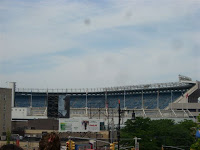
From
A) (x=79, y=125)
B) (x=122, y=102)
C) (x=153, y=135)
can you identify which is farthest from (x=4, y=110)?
(x=122, y=102)

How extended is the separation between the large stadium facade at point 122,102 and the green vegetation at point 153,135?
2878 cm

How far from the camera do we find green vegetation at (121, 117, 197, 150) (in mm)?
77144

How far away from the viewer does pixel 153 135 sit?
270ft

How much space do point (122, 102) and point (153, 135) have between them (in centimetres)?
8795

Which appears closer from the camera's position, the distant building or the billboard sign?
the distant building

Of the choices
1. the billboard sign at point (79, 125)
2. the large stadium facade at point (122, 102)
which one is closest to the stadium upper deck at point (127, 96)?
the large stadium facade at point (122, 102)

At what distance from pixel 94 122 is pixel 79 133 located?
538 centimetres

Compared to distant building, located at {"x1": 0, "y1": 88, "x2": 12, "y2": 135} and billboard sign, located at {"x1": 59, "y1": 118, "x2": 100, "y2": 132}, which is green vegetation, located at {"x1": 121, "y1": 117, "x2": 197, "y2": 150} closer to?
billboard sign, located at {"x1": 59, "y1": 118, "x2": 100, "y2": 132}

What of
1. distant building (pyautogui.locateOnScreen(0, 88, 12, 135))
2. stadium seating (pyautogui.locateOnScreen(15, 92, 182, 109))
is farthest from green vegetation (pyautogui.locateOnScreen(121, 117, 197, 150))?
stadium seating (pyautogui.locateOnScreen(15, 92, 182, 109))

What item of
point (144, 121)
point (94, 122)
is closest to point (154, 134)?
point (144, 121)

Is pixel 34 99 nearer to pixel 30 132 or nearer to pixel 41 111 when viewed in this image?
pixel 41 111

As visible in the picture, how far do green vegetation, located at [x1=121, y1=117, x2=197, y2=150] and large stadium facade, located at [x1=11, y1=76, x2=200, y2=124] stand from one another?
28778 mm

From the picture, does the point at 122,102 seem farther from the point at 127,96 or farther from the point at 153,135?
the point at 153,135

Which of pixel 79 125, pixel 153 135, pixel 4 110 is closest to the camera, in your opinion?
pixel 153 135
